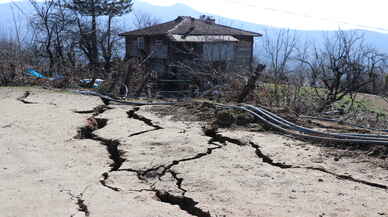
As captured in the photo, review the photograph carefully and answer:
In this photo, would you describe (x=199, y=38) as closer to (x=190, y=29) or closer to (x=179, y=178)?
(x=190, y=29)

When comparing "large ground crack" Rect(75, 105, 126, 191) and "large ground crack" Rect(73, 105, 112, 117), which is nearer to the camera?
"large ground crack" Rect(75, 105, 126, 191)

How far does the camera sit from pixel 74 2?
1083 inches

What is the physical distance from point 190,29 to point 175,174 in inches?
935

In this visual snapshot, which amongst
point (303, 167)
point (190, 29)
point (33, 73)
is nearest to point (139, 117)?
point (303, 167)

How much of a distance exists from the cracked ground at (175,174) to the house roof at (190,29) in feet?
70.5

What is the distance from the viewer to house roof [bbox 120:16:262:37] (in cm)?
2561

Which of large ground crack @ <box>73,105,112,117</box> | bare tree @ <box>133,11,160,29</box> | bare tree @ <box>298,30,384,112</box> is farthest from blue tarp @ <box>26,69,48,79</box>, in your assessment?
bare tree @ <box>133,11,160,29</box>

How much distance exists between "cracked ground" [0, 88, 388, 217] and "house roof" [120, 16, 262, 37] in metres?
21.5

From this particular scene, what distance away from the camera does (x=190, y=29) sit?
26016 millimetres

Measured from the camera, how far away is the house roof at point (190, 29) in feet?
84.0

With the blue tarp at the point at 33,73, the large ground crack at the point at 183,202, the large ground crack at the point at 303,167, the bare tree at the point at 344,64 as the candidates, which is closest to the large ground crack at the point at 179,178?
the large ground crack at the point at 183,202

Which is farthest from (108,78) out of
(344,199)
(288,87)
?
(344,199)

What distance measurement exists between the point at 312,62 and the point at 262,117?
26.7ft

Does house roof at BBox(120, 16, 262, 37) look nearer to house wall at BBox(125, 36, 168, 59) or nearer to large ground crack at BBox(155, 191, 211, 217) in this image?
house wall at BBox(125, 36, 168, 59)
